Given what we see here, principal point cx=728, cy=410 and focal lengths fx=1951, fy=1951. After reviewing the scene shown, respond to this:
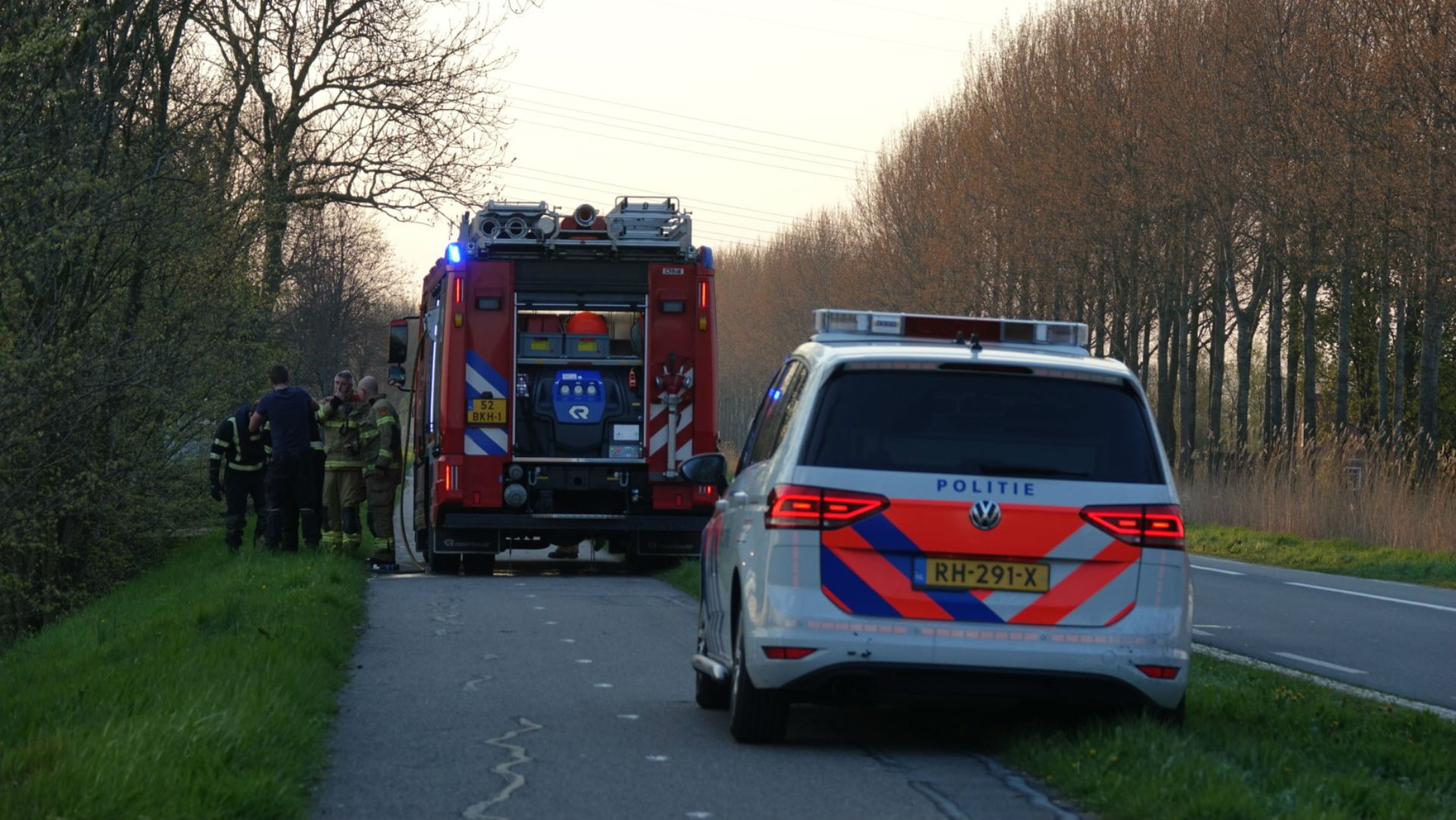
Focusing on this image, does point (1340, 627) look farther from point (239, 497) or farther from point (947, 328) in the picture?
point (239, 497)

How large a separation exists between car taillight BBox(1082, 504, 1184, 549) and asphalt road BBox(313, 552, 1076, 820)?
1006mm

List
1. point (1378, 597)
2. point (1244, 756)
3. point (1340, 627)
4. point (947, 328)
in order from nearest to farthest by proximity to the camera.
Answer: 1. point (1244, 756)
2. point (947, 328)
3. point (1340, 627)
4. point (1378, 597)

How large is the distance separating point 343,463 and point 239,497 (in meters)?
→ 1.15

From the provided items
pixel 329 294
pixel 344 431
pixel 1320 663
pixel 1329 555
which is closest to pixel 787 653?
pixel 1320 663

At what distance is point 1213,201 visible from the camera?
1485 inches

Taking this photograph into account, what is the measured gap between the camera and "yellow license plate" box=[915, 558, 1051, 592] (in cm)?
729

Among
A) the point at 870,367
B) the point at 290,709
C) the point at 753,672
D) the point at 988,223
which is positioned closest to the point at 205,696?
the point at 290,709

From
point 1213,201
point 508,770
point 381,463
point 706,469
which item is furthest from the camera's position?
point 1213,201

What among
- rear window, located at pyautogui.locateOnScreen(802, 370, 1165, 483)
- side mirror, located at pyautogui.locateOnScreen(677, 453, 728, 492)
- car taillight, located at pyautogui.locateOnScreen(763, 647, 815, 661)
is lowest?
car taillight, located at pyautogui.locateOnScreen(763, 647, 815, 661)

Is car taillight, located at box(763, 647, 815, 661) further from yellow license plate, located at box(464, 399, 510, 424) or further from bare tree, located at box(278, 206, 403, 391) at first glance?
bare tree, located at box(278, 206, 403, 391)

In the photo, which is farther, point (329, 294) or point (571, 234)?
point (329, 294)

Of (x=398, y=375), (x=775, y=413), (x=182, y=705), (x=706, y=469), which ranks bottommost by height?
(x=182, y=705)

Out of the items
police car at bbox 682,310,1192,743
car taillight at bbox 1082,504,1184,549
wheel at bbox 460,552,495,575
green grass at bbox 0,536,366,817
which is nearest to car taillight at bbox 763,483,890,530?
police car at bbox 682,310,1192,743

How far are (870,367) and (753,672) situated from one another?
4.16ft
